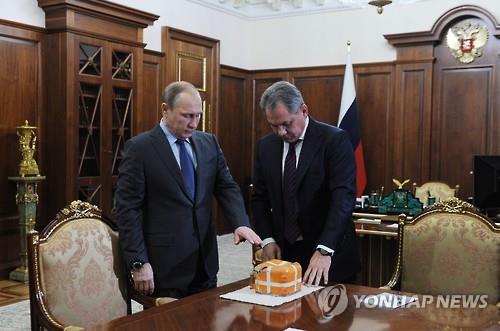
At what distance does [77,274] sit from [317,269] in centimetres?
93

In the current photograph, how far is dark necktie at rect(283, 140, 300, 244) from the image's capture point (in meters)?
2.48

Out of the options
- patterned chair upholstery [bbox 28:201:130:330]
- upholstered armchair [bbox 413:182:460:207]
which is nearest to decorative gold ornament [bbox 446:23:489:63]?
upholstered armchair [bbox 413:182:460:207]

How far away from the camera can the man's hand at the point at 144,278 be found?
2398 mm

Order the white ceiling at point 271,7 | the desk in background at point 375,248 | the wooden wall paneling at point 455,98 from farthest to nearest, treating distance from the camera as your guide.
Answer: the white ceiling at point 271,7, the wooden wall paneling at point 455,98, the desk in background at point 375,248

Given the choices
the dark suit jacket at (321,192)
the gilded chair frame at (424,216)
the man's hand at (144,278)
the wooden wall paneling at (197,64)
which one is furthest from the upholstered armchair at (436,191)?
the man's hand at (144,278)

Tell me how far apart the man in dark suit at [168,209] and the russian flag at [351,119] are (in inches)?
190

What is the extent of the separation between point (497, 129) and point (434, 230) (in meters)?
4.46

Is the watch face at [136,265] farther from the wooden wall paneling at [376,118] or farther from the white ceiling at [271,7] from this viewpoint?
the white ceiling at [271,7]

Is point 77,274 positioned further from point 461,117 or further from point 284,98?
point 461,117

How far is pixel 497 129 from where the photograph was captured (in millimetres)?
6641

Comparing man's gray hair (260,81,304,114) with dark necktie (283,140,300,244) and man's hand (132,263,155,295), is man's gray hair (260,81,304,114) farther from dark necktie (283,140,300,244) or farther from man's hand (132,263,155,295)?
man's hand (132,263,155,295)

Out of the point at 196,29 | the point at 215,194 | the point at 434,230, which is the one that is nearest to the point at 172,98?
the point at 215,194

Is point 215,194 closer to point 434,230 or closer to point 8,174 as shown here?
point 434,230

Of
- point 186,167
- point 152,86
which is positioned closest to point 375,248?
point 186,167
